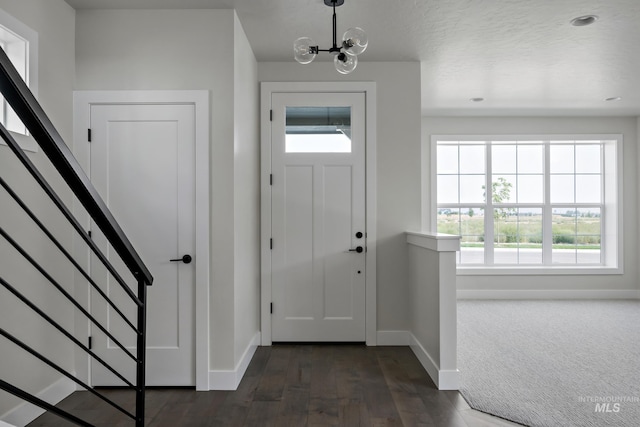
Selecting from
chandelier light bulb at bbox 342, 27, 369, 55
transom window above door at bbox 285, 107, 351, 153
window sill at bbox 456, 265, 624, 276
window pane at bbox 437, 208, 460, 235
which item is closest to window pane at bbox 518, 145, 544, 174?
window pane at bbox 437, 208, 460, 235

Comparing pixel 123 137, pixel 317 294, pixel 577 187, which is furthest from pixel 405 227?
pixel 577 187

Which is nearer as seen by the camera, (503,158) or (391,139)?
(391,139)

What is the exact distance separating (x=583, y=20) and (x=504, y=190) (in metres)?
3.52

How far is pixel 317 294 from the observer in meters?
4.20

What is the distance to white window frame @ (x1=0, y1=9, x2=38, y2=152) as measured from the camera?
2460 millimetres

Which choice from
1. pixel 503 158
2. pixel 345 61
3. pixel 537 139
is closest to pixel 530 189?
pixel 503 158

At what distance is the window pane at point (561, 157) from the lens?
6547 millimetres

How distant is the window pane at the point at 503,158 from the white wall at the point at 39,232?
5.54 meters

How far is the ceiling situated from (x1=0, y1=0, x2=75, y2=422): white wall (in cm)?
38

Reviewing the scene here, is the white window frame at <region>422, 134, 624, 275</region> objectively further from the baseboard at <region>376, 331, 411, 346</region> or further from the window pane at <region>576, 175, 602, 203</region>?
the baseboard at <region>376, 331, 411, 346</region>

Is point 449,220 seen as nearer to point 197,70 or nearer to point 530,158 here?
point 530,158

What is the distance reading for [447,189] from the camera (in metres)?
6.54

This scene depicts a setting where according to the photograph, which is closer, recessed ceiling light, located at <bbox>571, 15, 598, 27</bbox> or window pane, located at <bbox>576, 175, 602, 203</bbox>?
recessed ceiling light, located at <bbox>571, 15, 598, 27</bbox>

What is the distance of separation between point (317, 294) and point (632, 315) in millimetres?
3986
